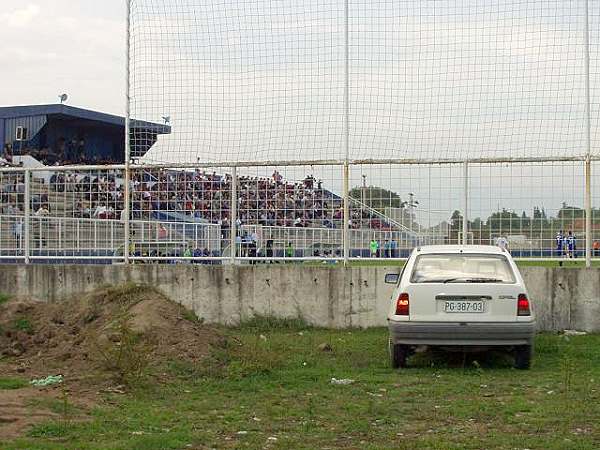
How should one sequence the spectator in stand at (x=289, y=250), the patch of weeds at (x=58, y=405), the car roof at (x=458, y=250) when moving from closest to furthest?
1. the patch of weeds at (x=58, y=405)
2. the car roof at (x=458, y=250)
3. the spectator in stand at (x=289, y=250)

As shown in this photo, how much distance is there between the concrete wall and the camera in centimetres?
1406

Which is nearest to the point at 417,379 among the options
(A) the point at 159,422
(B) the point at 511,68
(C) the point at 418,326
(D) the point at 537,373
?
(C) the point at 418,326

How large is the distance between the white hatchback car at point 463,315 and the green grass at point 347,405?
33cm

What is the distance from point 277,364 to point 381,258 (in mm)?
4232

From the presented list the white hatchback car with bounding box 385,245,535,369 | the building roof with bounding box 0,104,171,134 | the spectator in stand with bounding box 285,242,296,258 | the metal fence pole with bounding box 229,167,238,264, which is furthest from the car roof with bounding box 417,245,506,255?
the building roof with bounding box 0,104,171,134

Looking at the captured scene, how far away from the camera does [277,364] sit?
1091cm

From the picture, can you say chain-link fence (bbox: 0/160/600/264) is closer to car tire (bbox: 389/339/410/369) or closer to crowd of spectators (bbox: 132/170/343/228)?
crowd of spectators (bbox: 132/170/343/228)

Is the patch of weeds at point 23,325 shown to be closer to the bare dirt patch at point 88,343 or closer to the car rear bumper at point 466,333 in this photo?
the bare dirt patch at point 88,343

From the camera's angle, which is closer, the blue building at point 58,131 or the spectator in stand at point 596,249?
the spectator in stand at point 596,249

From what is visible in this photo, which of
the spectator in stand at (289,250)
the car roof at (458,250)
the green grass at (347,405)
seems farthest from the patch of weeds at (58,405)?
the spectator in stand at (289,250)

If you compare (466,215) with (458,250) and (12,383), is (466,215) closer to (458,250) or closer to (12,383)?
(458,250)

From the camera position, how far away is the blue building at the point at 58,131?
3947cm

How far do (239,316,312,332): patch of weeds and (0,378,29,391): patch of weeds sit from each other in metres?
5.21

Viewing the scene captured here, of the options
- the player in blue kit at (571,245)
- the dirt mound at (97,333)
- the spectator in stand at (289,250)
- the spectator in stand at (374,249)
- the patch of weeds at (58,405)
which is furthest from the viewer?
the spectator in stand at (289,250)
